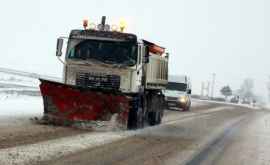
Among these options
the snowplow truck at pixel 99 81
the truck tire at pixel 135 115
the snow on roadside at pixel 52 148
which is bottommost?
the snow on roadside at pixel 52 148

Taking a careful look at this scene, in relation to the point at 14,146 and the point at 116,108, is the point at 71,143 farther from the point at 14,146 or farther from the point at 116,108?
the point at 116,108

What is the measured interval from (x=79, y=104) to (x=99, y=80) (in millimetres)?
964

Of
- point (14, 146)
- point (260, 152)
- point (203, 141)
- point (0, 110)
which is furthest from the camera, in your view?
point (0, 110)

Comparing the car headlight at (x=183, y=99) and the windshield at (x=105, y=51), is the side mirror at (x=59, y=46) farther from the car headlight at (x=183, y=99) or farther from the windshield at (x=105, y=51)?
the car headlight at (x=183, y=99)

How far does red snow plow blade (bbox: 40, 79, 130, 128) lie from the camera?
1714cm

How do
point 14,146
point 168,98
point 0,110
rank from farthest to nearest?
point 168,98 → point 0,110 → point 14,146

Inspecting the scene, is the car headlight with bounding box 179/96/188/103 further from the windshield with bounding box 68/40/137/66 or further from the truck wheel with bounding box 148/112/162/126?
the windshield with bounding box 68/40/137/66

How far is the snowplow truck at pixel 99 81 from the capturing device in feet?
56.3

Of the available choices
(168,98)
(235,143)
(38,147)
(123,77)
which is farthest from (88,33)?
(168,98)

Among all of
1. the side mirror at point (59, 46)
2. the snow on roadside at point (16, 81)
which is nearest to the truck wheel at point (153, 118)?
the side mirror at point (59, 46)

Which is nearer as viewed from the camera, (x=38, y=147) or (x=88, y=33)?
(x=38, y=147)

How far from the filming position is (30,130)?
14.9m

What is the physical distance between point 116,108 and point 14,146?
19.4ft

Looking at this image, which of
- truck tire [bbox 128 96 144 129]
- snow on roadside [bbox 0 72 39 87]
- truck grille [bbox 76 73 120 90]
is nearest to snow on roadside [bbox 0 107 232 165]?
truck grille [bbox 76 73 120 90]
